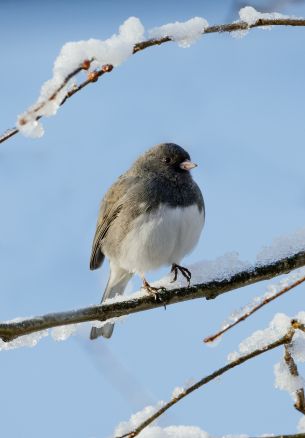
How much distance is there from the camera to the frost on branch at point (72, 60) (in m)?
0.89

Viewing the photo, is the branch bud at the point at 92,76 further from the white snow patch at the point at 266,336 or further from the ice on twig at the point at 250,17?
the white snow patch at the point at 266,336

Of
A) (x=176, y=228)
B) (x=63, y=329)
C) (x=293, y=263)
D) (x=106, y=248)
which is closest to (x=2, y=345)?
(x=63, y=329)

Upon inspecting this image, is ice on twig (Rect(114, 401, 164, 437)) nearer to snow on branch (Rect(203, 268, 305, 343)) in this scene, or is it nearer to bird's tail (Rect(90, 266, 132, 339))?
snow on branch (Rect(203, 268, 305, 343))

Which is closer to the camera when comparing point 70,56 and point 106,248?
point 70,56

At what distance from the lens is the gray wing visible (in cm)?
312

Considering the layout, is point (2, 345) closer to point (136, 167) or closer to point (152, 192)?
point (152, 192)

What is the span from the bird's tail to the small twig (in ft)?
7.05

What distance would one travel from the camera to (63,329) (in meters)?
1.45

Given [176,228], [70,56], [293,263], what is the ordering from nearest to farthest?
1. [70,56]
2. [293,263]
3. [176,228]

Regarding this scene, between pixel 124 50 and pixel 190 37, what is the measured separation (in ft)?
0.50

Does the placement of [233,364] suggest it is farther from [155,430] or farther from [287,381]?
[155,430]

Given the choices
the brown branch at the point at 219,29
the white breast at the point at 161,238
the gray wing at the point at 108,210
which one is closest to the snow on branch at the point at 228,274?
→ the brown branch at the point at 219,29

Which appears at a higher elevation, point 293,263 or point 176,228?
point 176,228

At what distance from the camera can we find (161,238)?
285 cm
